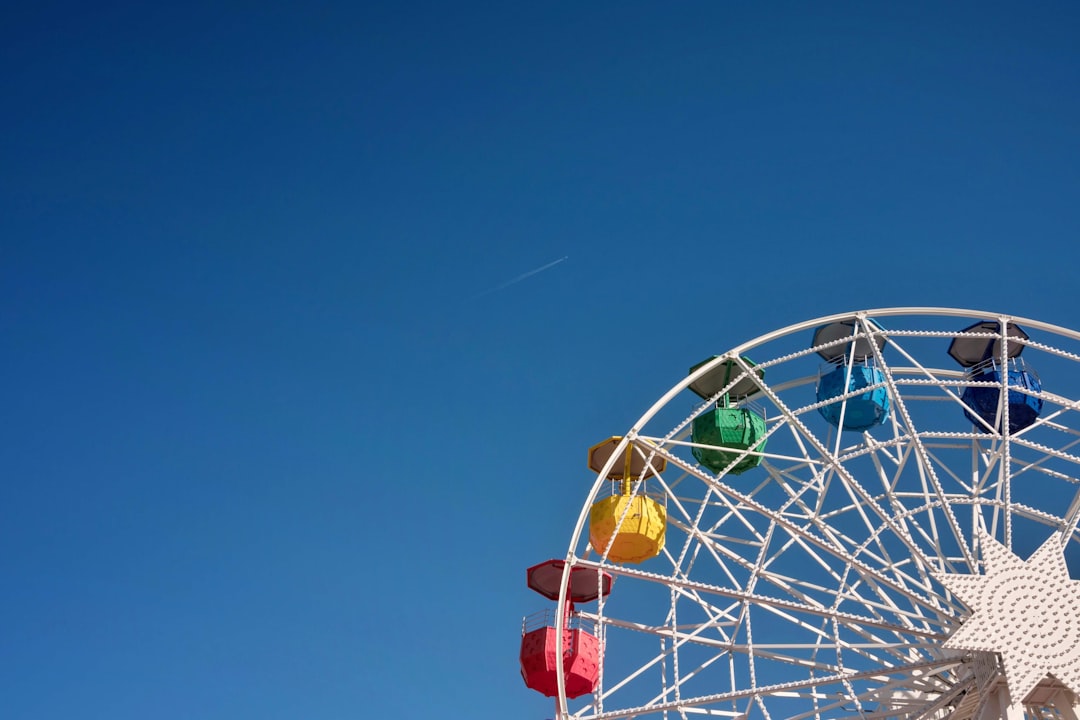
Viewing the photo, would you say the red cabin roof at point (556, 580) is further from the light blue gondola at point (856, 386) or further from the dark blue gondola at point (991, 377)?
the dark blue gondola at point (991, 377)

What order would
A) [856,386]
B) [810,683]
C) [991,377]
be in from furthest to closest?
[856,386]
[991,377]
[810,683]

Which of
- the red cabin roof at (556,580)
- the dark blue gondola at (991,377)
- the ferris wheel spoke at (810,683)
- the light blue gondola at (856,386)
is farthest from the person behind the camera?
the red cabin roof at (556,580)

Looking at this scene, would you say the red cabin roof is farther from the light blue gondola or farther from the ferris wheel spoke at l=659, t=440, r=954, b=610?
the ferris wheel spoke at l=659, t=440, r=954, b=610

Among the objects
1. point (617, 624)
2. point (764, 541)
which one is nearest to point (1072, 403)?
point (764, 541)

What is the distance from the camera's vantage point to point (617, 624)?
1939 cm

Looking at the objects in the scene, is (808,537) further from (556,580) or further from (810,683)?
(556,580)

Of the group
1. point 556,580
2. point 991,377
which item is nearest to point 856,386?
point 991,377

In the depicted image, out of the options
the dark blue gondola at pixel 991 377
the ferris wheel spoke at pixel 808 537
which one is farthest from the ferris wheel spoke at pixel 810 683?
the dark blue gondola at pixel 991 377

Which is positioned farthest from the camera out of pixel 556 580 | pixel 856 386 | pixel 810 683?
pixel 556 580

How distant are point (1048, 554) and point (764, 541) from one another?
14.1 feet

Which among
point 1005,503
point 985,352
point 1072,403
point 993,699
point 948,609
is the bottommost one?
point 993,699

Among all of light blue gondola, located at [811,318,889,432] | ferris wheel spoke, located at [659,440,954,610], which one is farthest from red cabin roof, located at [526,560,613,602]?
ferris wheel spoke, located at [659,440,954,610]

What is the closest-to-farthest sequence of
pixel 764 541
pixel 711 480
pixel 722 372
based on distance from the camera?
pixel 711 480 → pixel 764 541 → pixel 722 372

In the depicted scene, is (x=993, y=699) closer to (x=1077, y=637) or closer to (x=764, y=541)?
(x=1077, y=637)
